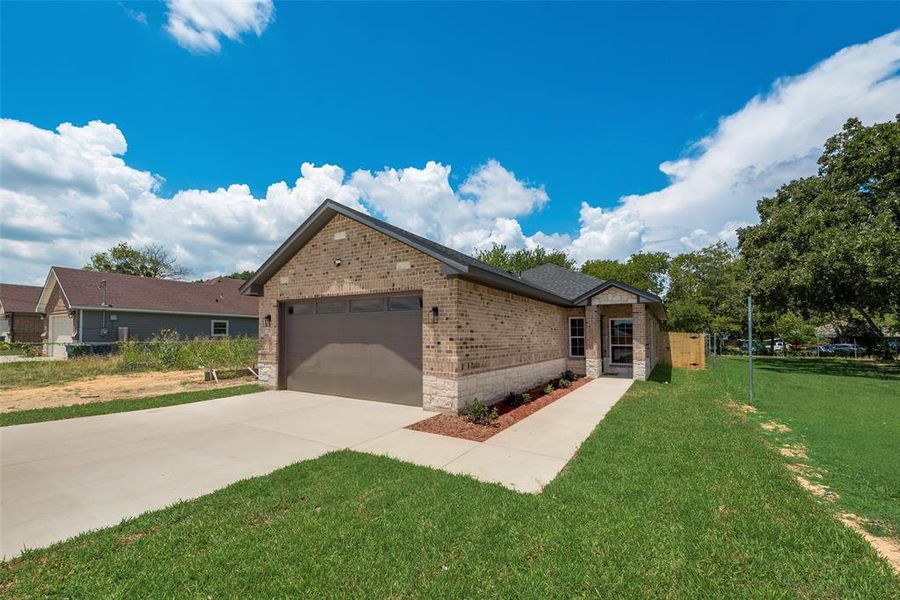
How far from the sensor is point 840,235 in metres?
16.5

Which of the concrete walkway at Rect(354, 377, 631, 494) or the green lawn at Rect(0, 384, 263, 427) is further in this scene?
the green lawn at Rect(0, 384, 263, 427)

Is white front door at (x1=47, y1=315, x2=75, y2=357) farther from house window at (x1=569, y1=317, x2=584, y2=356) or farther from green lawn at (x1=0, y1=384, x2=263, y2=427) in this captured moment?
house window at (x1=569, y1=317, x2=584, y2=356)

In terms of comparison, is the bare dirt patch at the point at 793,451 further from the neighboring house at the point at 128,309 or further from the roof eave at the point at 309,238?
the neighboring house at the point at 128,309

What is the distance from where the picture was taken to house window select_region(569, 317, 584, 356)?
49.3ft

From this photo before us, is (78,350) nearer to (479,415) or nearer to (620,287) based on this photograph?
(479,415)

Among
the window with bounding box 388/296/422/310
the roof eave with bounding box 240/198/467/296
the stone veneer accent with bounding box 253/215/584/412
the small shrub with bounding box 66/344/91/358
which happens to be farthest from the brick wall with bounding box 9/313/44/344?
the window with bounding box 388/296/422/310

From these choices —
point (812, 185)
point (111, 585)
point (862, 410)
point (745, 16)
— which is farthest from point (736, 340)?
point (111, 585)

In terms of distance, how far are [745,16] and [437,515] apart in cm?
1204

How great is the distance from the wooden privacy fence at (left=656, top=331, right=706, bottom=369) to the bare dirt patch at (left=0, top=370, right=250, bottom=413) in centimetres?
1880

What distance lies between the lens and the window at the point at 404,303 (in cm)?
871

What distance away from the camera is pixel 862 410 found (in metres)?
8.43

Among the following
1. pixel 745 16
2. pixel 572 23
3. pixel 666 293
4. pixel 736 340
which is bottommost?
pixel 736 340

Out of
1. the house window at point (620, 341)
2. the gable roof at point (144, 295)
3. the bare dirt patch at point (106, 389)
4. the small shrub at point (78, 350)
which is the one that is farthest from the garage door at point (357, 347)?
the gable roof at point (144, 295)

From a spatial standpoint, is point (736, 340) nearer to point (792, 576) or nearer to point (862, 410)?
point (862, 410)
